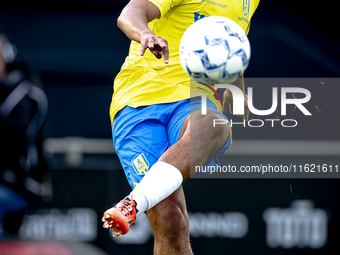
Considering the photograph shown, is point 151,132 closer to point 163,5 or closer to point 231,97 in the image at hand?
point 163,5

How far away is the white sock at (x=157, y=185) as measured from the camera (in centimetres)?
245

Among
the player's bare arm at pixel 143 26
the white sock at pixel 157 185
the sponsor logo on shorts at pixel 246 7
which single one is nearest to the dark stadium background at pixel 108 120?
the sponsor logo on shorts at pixel 246 7

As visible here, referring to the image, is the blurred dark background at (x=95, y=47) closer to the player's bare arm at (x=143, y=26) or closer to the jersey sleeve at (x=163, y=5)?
the jersey sleeve at (x=163, y=5)

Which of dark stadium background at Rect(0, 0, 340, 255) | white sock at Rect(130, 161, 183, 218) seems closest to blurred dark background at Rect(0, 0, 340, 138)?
dark stadium background at Rect(0, 0, 340, 255)

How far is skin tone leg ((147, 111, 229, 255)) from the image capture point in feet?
8.47

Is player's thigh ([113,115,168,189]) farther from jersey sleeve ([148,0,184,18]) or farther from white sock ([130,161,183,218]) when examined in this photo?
jersey sleeve ([148,0,184,18])

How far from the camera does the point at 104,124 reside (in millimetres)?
7125

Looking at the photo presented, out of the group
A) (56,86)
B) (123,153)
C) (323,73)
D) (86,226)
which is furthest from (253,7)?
(56,86)

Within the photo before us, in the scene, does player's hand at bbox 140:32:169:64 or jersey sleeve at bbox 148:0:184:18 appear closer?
player's hand at bbox 140:32:169:64

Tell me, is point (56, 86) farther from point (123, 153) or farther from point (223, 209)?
point (123, 153)

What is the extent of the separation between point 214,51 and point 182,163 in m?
0.59

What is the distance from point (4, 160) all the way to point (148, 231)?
198cm

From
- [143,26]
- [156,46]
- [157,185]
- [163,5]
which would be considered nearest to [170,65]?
[163,5]

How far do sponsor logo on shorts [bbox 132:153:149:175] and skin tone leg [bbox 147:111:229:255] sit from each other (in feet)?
0.74
